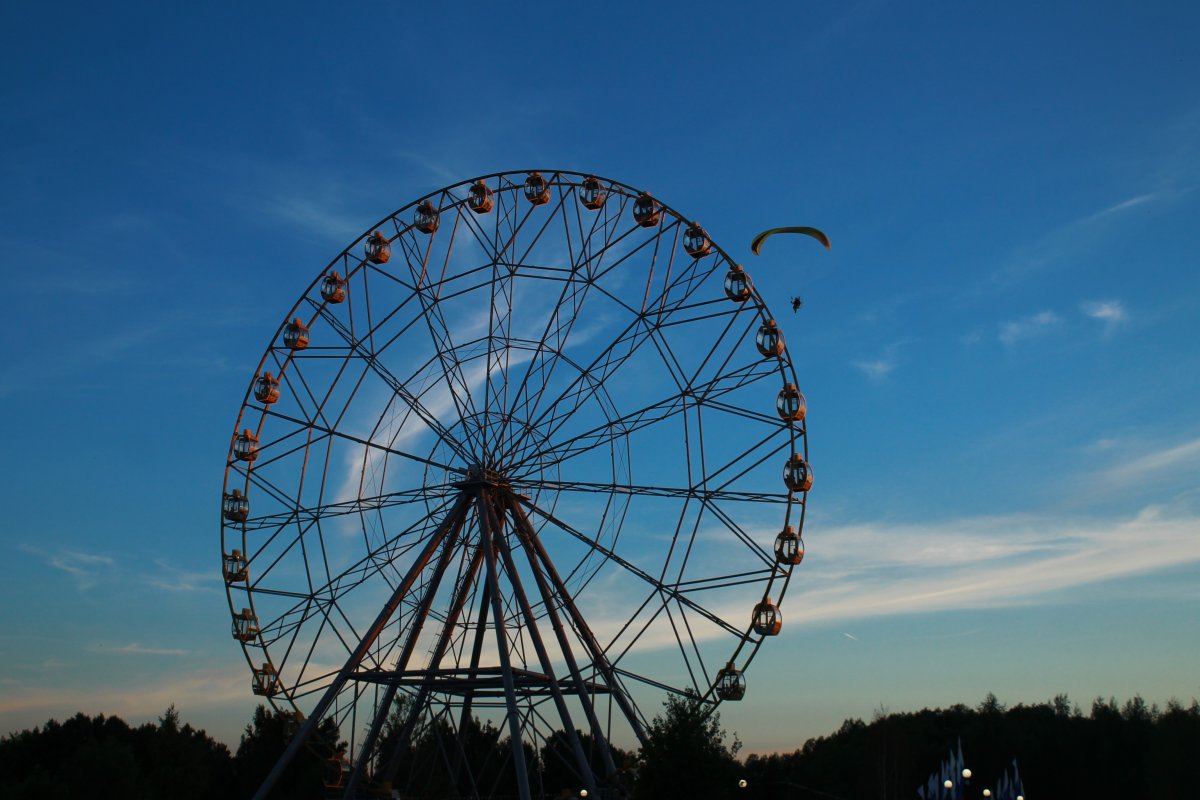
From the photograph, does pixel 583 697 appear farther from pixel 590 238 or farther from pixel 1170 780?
pixel 1170 780

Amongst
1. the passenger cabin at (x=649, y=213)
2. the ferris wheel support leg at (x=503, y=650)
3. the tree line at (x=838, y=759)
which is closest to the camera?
the ferris wheel support leg at (x=503, y=650)

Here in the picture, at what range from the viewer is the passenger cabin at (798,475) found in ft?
104

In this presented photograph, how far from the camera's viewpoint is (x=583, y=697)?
3069cm

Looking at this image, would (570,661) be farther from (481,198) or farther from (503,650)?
(481,198)

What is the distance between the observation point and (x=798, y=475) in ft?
104

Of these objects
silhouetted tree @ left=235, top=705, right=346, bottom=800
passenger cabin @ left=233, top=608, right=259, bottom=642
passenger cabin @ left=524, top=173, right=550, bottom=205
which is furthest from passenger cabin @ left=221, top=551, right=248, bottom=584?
silhouetted tree @ left=235, top=705, right=346, bottom=800

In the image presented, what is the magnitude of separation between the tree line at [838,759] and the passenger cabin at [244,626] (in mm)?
20608

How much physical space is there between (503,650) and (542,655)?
1.11 metres

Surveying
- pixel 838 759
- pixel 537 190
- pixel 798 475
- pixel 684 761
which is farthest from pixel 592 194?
pixel 838 759

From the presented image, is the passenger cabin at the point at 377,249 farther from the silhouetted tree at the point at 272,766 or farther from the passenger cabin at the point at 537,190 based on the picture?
the silhouetted tree at the point at 272,766

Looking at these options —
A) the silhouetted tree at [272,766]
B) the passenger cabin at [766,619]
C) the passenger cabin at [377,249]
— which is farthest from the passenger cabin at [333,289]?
the silhouetted tree at [272,766]

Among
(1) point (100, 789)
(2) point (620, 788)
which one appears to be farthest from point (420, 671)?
(1) point (100, 789)

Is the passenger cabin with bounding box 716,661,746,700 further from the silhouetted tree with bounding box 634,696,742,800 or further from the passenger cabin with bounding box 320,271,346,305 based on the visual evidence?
the passenger cabin with bounding box 320,271,346,305

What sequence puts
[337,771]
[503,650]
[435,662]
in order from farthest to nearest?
[337,771] → [435,662] → [503,650]
